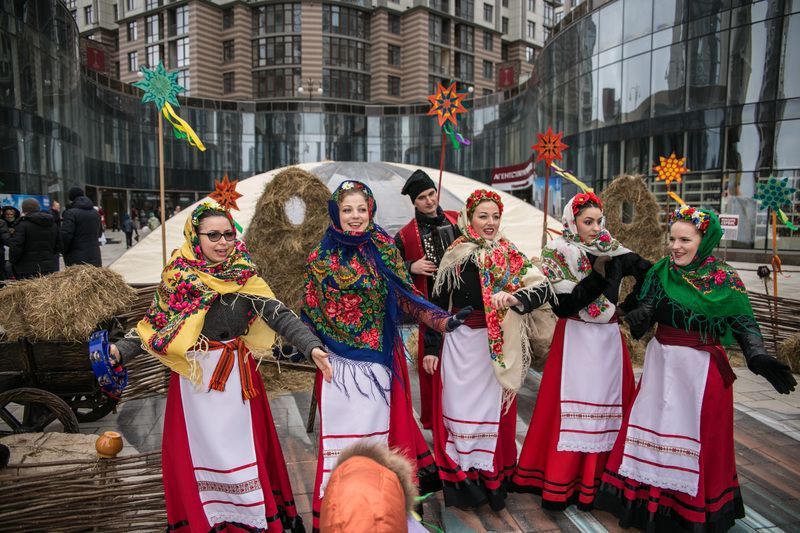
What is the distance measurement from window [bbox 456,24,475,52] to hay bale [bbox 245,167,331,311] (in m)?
47.6

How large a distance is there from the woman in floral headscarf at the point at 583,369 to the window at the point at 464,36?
50783mm

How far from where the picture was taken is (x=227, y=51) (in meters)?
45.5

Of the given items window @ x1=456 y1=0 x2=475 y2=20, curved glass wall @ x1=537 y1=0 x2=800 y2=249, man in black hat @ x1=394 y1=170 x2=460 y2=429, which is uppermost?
window @ x1=456 y1=0 x2=475 y2=20

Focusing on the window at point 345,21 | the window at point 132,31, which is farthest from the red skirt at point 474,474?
the window at point 132,31

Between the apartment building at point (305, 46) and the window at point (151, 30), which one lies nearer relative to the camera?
the apartment building at point (305, 46)

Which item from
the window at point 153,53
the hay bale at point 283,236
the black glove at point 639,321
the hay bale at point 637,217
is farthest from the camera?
the window at point 153,53

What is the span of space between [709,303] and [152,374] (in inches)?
159

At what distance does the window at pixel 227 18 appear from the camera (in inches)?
1778

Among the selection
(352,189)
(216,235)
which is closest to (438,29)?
(352,189)

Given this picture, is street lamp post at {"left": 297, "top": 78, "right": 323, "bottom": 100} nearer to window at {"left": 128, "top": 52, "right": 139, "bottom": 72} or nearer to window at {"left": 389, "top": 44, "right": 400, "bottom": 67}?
window at {"left": 389, "top": 44, "right": 400, "bottom": 67}

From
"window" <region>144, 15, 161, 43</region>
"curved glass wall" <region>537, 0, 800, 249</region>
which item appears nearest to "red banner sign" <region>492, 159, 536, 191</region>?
"curved glass wall" <region>537, 0, 800, 249</region>

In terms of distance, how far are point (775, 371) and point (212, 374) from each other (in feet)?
8.93

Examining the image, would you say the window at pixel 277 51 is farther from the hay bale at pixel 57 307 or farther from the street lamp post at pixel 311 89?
the hay bale at pixel 57 307

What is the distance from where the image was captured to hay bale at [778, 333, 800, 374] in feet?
21.3
